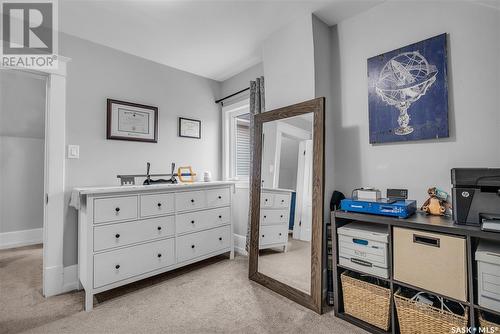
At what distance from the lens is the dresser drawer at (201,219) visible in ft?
8.21

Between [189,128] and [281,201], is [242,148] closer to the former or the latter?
[189,128]

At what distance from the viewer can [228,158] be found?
11.7 ft

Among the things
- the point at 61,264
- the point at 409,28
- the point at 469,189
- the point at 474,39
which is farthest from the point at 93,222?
the point at 474,39

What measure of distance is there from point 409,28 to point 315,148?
118 centimetres

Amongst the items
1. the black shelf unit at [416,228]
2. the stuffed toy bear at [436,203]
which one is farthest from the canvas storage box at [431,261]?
the stuffed toy bear at [436,203]

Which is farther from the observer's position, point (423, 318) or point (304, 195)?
point (304, 195)

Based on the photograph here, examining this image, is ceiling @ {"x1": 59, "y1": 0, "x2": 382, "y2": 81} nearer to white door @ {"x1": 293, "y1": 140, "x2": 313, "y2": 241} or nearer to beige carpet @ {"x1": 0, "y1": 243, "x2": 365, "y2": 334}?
white door @ {"x1": 293, "y1": 140, "x2": 313, "y2": 241}

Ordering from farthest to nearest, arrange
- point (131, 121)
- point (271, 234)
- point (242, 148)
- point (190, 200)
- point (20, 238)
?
point (20, 238) < point (242, 148) < point (131, 121) < point (190, 200) < point (271, 234)

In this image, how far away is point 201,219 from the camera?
2674 mm

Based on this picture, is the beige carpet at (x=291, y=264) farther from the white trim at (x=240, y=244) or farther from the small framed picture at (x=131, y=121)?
the small framed picture at (x=131, y=121)

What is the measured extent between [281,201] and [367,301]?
1.04 metres

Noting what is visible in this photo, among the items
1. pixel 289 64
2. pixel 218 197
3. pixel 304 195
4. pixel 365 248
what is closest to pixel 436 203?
pixel 365 248

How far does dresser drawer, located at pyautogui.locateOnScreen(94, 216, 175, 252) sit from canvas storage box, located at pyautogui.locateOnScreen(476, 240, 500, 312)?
91.6 inches

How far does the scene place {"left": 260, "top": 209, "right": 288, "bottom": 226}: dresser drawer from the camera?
7.64 feet
